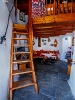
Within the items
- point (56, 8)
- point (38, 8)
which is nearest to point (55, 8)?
point (56, 8)

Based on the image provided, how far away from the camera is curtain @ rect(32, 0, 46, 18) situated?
329cm

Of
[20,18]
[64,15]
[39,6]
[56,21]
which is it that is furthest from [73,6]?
[20,18]

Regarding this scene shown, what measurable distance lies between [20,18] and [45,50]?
413cm

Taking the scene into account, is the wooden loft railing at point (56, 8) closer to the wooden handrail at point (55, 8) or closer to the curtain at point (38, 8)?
the wooden handrail at point (55, 8)

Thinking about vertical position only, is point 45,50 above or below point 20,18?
below

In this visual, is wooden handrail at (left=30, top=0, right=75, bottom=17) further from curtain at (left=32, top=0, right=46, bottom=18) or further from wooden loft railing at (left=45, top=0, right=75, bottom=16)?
curtain at (left=32, top=0, right=46, bottom=18)

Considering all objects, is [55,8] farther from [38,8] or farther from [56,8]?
[38,8]

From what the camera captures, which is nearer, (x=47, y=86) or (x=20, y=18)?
(x=47, y=86)

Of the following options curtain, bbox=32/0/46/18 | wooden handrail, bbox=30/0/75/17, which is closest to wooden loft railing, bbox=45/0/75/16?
wooden handrail, bbox=30/0/75/17

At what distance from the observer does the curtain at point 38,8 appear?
329 centimetres

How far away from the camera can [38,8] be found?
330 cm

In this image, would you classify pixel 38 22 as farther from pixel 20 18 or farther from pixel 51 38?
pixel 51 38

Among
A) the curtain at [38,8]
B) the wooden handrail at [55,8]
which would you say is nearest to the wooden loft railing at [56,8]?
the wooden handrail at [55,8]

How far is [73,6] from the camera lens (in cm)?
319
